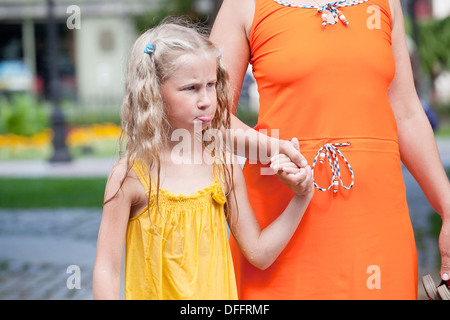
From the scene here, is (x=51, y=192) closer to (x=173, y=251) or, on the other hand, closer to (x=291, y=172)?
(x=173, y=251)

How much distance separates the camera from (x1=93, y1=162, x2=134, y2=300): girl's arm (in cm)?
176

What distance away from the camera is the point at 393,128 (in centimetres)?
198

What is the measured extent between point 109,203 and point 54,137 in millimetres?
10874

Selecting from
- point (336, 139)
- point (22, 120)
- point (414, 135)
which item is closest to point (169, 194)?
point (336, 139)

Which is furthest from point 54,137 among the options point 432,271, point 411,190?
point 432,271

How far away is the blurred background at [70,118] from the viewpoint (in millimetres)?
5988

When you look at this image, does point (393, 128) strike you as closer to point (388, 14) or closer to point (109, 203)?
point (388, 14)

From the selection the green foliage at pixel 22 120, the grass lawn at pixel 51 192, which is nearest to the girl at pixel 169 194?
the grass lawn at pixel 51 192

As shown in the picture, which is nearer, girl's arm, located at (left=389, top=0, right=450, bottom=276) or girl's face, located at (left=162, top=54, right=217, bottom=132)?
girl's face, located at (left=162, top=54, right=217, bottom=132)

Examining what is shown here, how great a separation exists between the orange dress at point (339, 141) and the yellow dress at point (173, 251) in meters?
0.24

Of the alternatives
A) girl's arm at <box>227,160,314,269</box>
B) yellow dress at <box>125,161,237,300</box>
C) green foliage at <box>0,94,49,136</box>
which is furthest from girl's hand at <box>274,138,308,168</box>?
green foliage at <box>0,94,49,136</box>

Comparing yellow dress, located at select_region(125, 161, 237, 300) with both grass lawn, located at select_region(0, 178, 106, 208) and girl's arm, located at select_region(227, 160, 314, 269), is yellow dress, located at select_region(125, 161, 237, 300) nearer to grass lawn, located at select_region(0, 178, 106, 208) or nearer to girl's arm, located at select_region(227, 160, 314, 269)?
girl's arm, located at select_region(227, 160, 314, 269)

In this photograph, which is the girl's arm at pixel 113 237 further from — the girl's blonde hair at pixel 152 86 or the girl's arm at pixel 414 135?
the girl's arm at pixel 414 135

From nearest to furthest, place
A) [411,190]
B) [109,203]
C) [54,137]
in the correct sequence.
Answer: [109,203], [411,190], [54,137]
